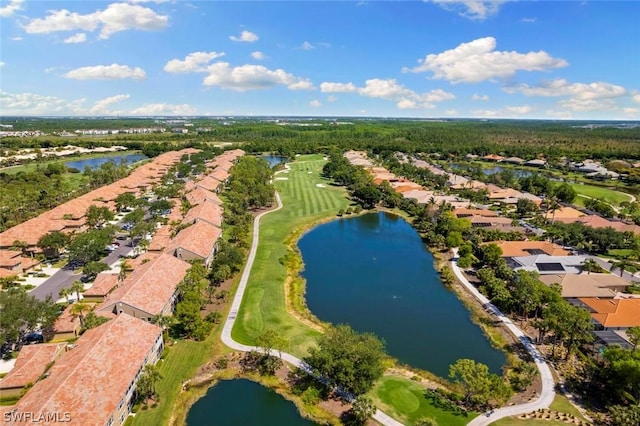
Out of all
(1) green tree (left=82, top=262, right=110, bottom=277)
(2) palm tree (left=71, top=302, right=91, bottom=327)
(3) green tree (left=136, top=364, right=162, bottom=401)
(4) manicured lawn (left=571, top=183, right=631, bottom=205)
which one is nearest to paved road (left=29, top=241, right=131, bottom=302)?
(1) green tree (left=82, top=262, right=110, bottom=277)

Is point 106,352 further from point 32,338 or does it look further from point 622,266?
point 622,266

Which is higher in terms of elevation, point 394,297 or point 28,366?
point 28,366

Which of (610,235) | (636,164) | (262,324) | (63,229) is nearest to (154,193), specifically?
(63,229)

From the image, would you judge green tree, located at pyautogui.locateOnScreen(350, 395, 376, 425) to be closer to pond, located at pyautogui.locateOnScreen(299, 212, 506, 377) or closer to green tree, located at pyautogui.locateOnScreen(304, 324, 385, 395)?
green tree, located at pyautogui.locateOnScreen(304, 324, 385, 395)

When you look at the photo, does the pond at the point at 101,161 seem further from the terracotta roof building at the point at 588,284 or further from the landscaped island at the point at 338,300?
the terracotta roof building at the point at 588,284

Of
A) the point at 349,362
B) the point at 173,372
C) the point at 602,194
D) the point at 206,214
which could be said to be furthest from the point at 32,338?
the point at 602,194

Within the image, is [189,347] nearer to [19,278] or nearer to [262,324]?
[262,324]
